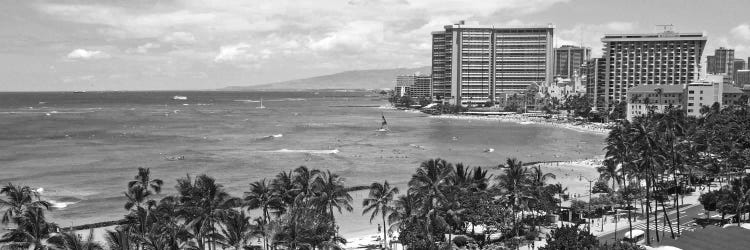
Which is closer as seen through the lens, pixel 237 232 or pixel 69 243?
pixel 69 243

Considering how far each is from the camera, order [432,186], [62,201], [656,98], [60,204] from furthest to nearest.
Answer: [656,98] → [62,201] → [60,204] → [432,186]

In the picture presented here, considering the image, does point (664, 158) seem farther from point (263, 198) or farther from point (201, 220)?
point (201, 220)

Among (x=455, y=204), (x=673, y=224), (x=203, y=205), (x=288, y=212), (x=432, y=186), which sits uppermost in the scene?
(x=432, y=186)

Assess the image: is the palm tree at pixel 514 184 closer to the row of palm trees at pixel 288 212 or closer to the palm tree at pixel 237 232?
the row of palm trees at pixel 288 212

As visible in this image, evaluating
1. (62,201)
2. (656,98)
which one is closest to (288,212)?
(62,201)

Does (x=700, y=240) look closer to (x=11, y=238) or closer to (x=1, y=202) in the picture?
(x=11, y=238)

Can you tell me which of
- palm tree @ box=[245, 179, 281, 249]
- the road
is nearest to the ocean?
palm tree @ box=[245, 179, 281, 249]
